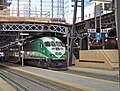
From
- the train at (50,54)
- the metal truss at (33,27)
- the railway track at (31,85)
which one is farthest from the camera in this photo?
the metal truss at (33,27)

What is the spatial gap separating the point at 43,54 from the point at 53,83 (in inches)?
680

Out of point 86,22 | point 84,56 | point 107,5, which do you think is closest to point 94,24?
point 86,22

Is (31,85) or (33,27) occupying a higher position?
(33,27)

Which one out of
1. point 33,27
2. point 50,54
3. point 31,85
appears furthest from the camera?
point 33,27

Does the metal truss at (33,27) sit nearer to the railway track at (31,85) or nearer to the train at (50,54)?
the train at (50,54)

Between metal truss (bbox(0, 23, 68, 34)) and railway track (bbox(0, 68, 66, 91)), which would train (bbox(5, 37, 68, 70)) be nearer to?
railway track (bbox(0, 68, 66, 91))

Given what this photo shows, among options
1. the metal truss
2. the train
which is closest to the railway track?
the train

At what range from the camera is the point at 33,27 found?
51906 millimetres

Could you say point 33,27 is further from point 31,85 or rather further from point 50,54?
point 31,85

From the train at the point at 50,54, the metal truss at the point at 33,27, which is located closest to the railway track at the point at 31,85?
the train at the point at 50,54

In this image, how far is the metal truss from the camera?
164 feet

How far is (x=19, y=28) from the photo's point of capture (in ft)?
168

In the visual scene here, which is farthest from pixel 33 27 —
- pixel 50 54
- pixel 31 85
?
pixel 31 85

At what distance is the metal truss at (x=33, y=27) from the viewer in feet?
164
